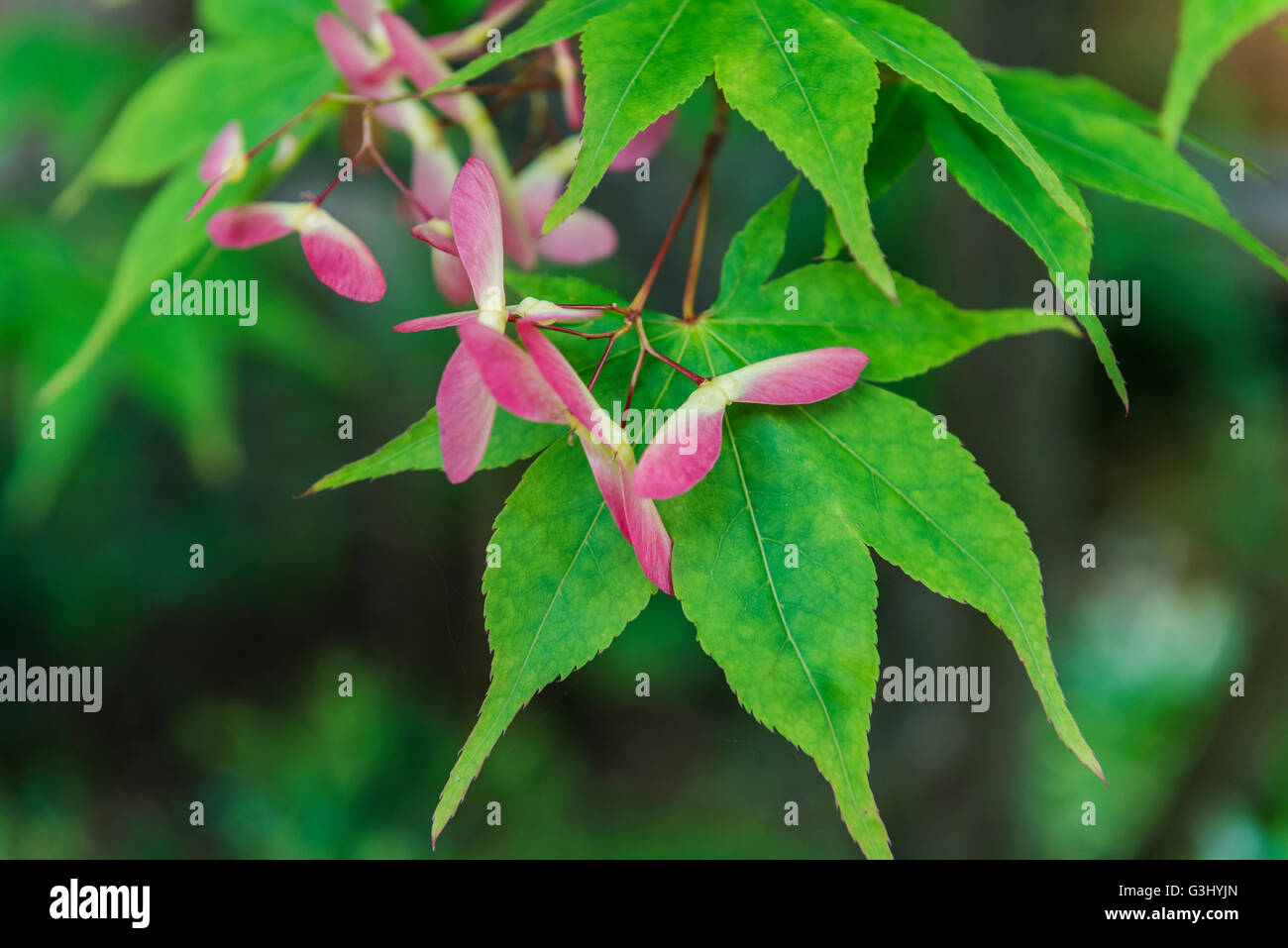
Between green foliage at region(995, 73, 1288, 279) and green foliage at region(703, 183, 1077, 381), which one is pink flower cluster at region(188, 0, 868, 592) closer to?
green foliage at region(703, 183, 1077, 381)

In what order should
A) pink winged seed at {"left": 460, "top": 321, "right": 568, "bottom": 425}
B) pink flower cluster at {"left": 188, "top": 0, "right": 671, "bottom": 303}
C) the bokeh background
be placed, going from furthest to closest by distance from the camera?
the bokeh background < pink flower cluster at {"left": 188, "top": 0, "right": 671, "bottom": 303} < pink winged seed at {"left": 460, "top": 321, "right": 568, "bottom": 425}

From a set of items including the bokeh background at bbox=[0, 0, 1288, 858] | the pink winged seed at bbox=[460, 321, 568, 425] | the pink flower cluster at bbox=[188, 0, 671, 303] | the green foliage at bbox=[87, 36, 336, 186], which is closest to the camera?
the pink winged seed at bbox=[460, 321, 568, 425]

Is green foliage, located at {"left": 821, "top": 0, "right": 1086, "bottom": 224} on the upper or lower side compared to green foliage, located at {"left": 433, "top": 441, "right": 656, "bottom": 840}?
upper

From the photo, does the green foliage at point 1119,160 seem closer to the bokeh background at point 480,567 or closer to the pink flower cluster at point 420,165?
the pink flower cluster at point 420,165

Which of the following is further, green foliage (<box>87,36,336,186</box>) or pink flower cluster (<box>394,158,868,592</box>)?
green foliage (<box>87,36,336,186</box>)

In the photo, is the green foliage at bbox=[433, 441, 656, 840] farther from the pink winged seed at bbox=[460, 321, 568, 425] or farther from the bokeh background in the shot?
the bokeh background

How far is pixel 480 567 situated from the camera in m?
1.37

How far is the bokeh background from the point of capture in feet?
4.44

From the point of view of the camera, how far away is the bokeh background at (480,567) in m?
1.35

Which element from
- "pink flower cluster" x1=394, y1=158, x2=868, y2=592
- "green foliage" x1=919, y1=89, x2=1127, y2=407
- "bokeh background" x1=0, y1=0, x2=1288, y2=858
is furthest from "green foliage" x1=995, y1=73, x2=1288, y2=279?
"bokeh background" x1=0, y1=0, x2=1288, y2=858

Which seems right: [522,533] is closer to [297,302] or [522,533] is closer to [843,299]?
[843,299]

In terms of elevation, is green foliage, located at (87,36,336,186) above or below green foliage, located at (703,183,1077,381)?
above

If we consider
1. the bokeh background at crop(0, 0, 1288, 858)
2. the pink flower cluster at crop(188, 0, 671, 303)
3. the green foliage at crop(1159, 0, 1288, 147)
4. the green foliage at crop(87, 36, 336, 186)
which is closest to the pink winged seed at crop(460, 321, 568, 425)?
the pink flower cluster at crop(188, 0, 671, 303)
